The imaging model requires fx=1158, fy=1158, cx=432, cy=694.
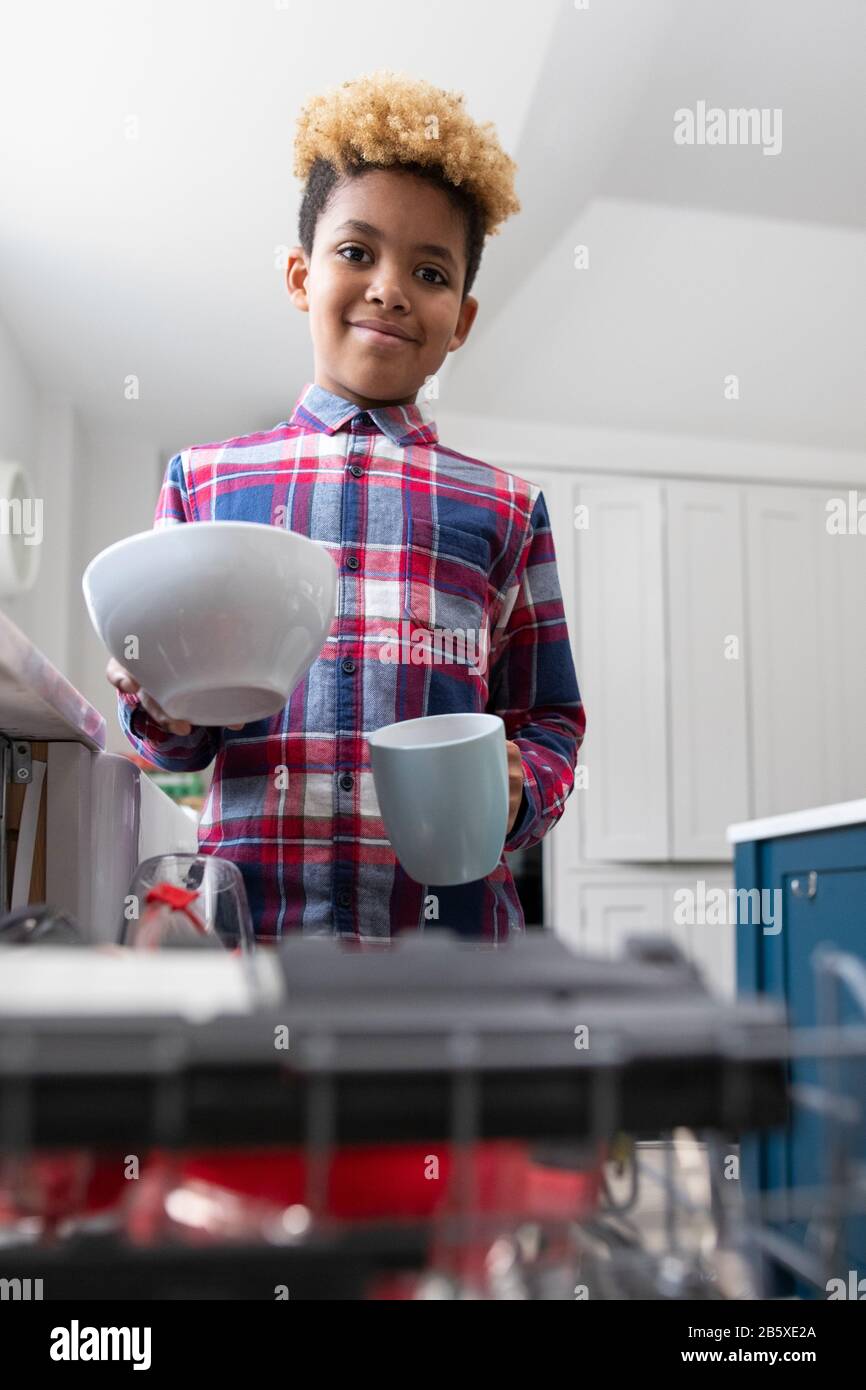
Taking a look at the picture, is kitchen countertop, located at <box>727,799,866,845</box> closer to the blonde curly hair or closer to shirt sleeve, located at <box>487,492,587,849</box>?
shirt sleeve, located at <box>487,492,587,849</box>

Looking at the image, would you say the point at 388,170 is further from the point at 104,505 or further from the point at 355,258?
the point at 104,505

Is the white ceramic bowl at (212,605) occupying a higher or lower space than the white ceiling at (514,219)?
lower

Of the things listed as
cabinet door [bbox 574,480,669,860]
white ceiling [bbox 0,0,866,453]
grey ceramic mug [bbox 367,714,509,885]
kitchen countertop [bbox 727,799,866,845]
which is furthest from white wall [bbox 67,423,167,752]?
grey ceramic mug [bbox 367,714,509,885]

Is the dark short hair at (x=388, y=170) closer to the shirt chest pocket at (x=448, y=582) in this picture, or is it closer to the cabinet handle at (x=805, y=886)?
the shirt chest pocket at (x=448, y=582)

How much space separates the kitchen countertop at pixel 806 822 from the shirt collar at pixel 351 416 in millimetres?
986

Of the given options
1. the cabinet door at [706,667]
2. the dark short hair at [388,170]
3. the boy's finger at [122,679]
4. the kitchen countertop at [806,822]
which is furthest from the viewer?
the cabinet door at [706,667]

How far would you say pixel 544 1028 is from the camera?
202mm

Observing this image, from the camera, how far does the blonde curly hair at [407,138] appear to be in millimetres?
809

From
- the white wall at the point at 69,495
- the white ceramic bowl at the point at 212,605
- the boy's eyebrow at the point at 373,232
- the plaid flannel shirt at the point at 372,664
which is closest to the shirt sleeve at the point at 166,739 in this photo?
the plaid flannel shirt at the point at 372,664

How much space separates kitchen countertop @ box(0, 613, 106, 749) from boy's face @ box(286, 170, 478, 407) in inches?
12.5

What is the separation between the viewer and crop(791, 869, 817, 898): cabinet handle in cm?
177

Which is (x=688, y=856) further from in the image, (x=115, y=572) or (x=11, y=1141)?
(x=11, y=1141)

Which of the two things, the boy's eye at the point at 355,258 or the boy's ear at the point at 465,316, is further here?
the boy's ear at the point at 465,316

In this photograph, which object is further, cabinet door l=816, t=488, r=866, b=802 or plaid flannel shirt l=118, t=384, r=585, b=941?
cabinet door l=816, t=488, r=866, b=802
